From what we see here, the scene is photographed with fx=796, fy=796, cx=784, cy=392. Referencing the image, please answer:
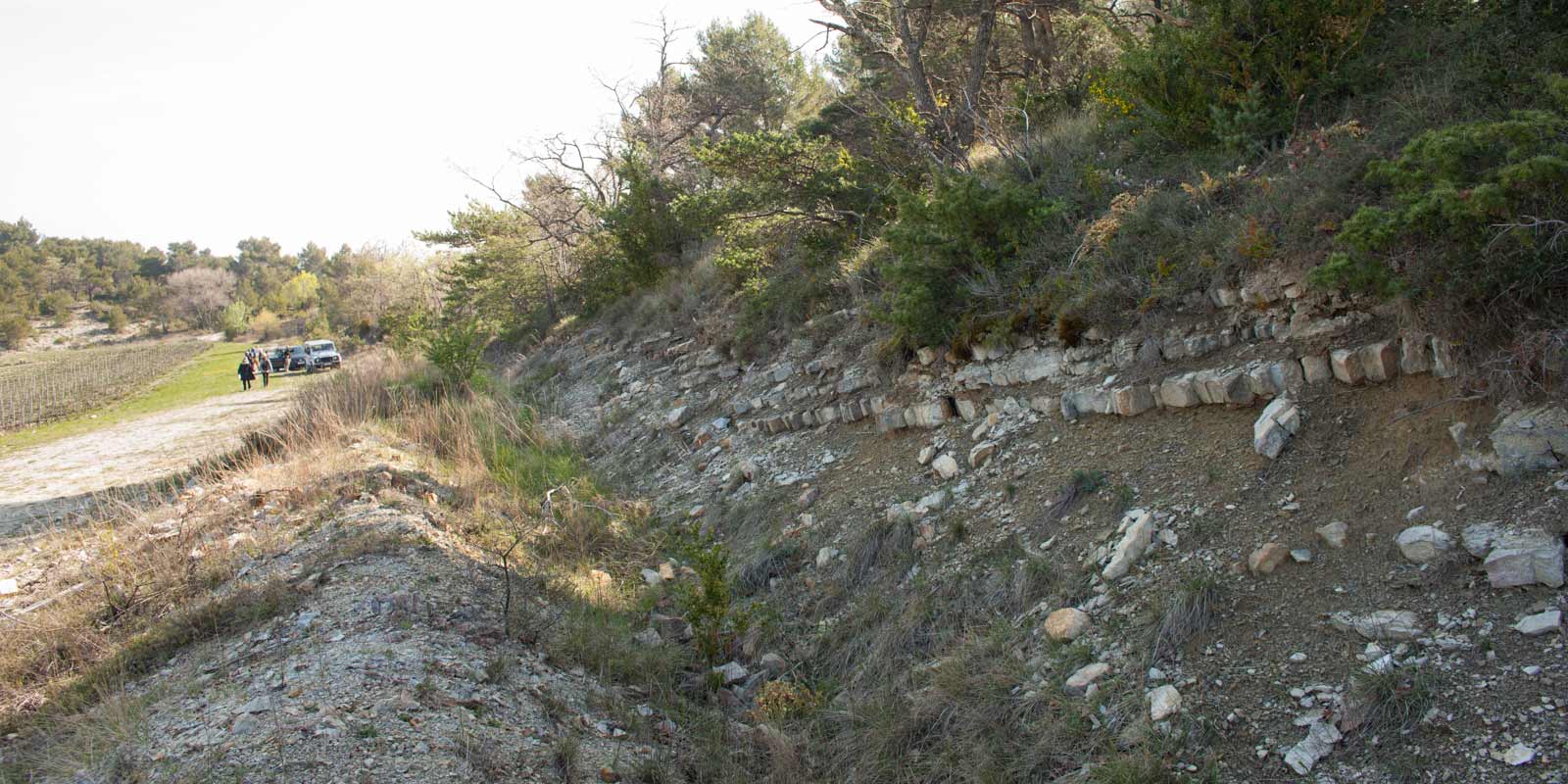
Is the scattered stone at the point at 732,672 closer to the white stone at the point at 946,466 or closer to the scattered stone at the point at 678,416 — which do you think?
the white stone at the point at 946,466

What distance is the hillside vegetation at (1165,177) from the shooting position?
351 centimetres

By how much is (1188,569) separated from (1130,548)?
0.33 metres

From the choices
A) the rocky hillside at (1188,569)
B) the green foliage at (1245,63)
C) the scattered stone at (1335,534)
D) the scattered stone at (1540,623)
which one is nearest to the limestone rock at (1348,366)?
the rocky hillside at (1188,569)

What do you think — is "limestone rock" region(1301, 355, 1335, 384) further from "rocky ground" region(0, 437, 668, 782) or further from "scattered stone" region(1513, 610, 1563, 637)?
"rocky ground" region(0, 437, 668, 782)

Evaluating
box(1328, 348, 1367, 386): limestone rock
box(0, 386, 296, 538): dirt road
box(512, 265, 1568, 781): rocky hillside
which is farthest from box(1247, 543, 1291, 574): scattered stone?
box(0, 386, 296, 538): dirt road

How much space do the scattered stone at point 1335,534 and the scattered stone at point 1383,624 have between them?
1.37ft

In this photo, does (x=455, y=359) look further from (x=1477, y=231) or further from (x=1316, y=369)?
(x=1477, y=231)

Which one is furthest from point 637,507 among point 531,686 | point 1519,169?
point 1519,169

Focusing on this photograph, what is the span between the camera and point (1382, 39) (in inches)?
232

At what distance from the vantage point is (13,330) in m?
45.3

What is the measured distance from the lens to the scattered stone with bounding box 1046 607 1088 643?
3.84 m

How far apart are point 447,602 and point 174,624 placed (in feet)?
5.61

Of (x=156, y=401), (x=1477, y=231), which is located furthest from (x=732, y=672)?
(x=156, y=401)

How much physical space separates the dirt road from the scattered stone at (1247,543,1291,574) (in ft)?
34.0
